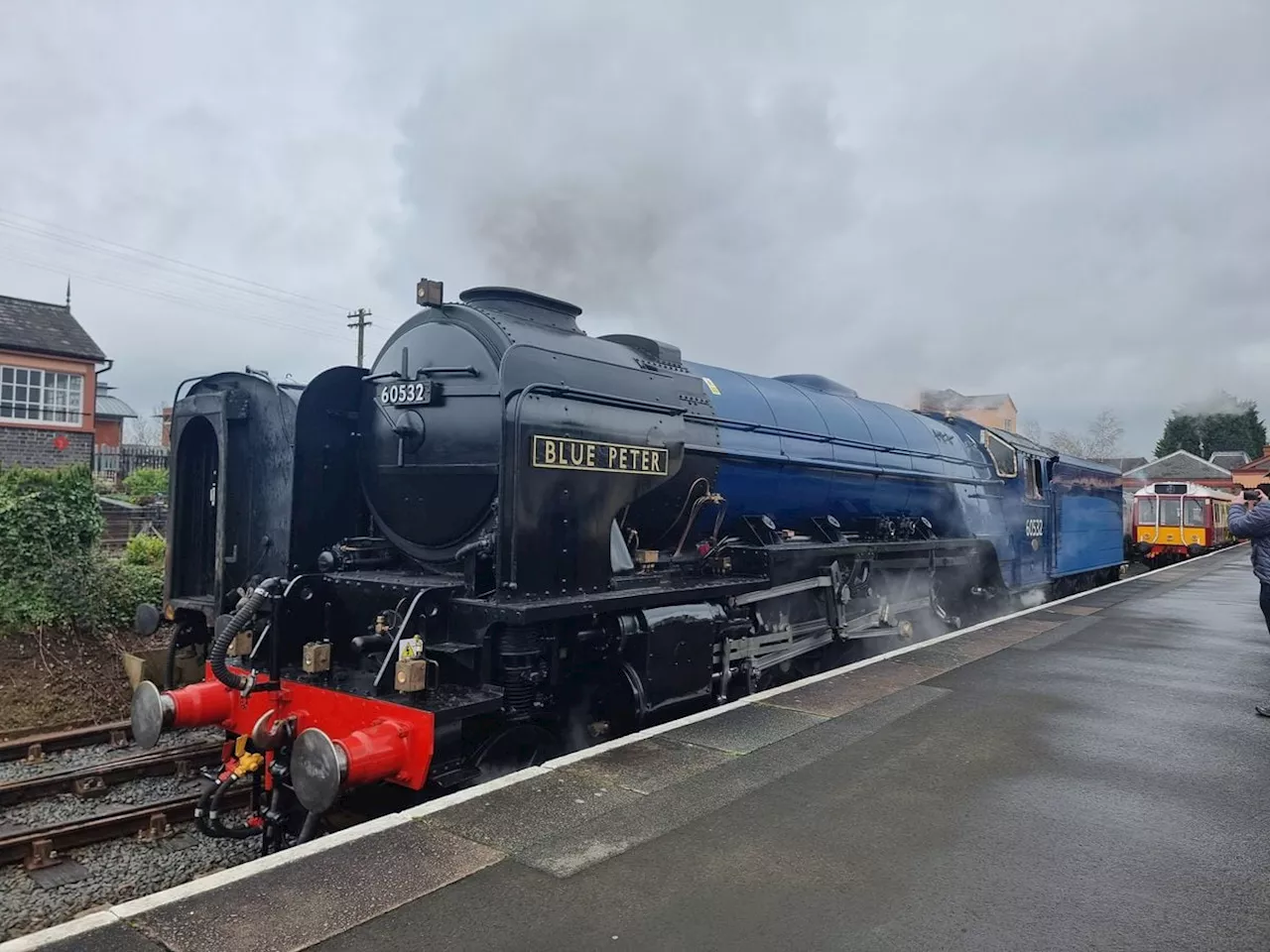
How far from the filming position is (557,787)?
4.04m

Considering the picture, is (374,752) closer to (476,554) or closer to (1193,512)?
(476,554)

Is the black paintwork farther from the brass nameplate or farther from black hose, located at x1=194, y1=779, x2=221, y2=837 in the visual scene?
the brass nameplate

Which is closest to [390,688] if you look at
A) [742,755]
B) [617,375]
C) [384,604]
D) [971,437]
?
[384,604]

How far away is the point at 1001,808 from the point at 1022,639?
516 centimetres

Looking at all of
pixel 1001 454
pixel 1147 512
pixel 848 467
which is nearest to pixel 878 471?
pixel 848 467

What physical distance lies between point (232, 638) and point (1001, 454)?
33.8 feet

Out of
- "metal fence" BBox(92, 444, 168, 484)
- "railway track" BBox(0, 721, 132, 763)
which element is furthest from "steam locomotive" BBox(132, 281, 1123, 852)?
"metal fence" BBox(92, 444, 168, 484)

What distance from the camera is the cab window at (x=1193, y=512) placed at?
27281 mm

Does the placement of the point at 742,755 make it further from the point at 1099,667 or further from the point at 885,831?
the point at 1099,667

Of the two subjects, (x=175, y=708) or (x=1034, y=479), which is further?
(x=1034, y=479)

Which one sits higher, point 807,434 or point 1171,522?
point 807,434

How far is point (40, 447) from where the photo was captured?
67.9ft

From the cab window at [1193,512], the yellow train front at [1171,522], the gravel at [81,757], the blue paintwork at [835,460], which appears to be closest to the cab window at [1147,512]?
the yellow train front at [1171,522]

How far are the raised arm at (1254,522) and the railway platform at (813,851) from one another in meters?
1.38
